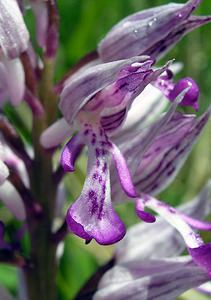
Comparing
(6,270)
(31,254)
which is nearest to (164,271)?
(31,254)

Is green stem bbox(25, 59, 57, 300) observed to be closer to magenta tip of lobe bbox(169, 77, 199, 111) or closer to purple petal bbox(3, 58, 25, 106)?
purple petal bbox(3, 58, 25, 106)

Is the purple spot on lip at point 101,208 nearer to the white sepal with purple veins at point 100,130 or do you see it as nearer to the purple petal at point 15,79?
the white sepal with purple veins at point 100,130

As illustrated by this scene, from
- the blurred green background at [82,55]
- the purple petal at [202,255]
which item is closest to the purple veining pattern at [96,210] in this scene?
the purple petal at [202,255]

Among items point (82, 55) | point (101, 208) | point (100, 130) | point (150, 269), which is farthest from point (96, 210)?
point (82, 55)

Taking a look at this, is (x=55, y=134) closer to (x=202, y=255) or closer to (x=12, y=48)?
(x=12, y=48)

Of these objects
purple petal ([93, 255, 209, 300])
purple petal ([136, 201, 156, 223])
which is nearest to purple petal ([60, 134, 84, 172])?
purple petal ([136, 201, 156, 223])
